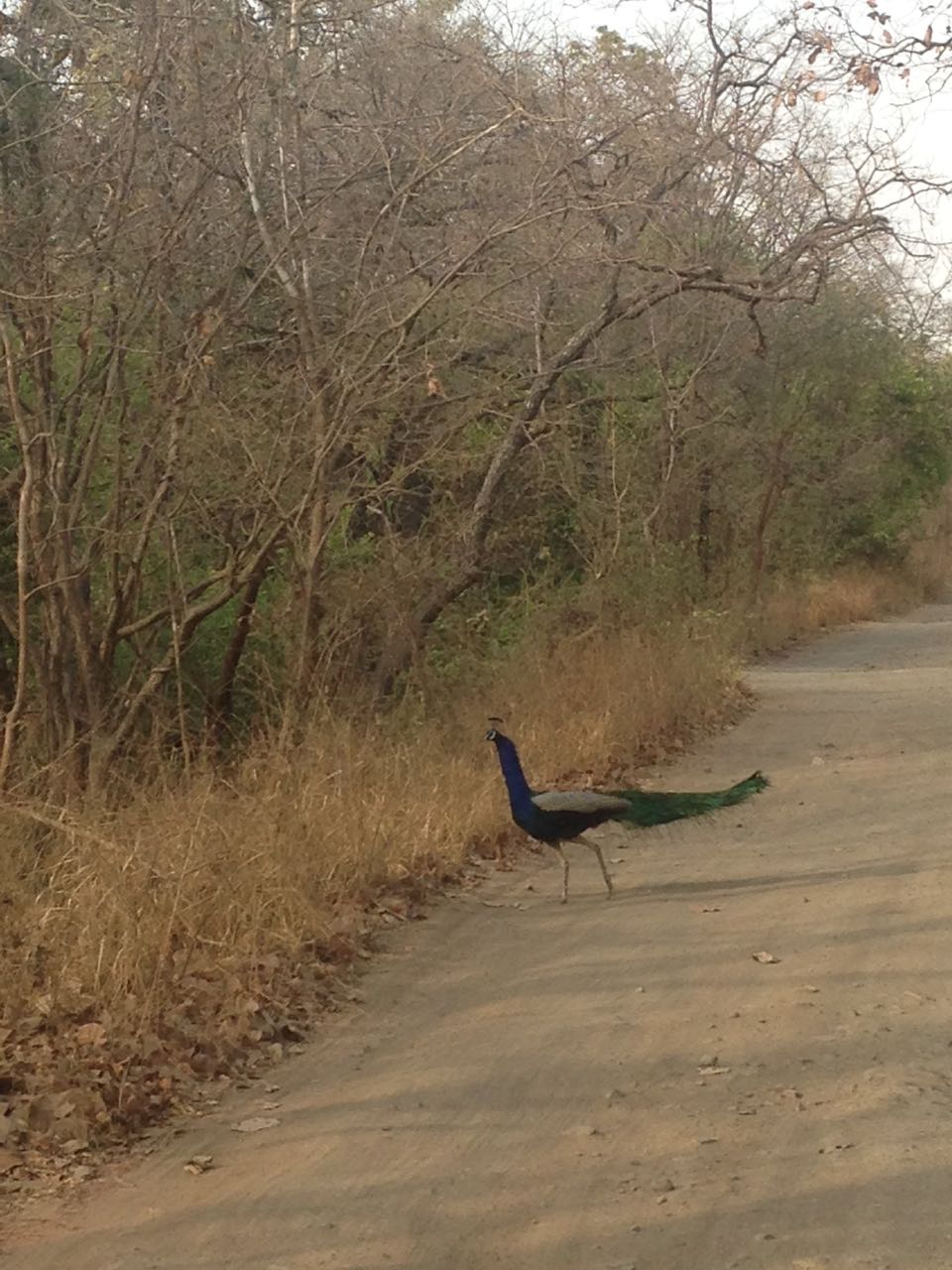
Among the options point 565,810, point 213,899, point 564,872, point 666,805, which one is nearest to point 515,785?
point 565,810

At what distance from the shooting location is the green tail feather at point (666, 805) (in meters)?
8.41

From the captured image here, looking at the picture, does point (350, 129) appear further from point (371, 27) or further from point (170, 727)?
point (170, 727)

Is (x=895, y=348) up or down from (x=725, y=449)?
up

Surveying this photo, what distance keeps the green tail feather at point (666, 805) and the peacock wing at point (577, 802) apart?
0.48ft

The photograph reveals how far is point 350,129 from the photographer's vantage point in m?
10.4

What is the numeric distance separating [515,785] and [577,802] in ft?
1.04

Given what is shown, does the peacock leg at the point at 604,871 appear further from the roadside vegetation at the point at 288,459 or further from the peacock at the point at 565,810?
the roadside vegetation at the point at 288,459

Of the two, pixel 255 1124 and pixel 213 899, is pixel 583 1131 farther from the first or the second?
pixel 213 899

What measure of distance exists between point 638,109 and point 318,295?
305 cm

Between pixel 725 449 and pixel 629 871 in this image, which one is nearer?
pixel 629 871

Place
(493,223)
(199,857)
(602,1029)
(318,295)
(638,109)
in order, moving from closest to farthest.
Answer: (602,1029)
(199,857)
(493,223)
(318,295)
(638,109)

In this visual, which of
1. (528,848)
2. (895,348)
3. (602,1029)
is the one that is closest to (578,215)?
(528,848)

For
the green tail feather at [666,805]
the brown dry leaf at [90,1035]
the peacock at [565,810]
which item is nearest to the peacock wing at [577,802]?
the peacock at [565,810]

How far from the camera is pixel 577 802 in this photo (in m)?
7.99
